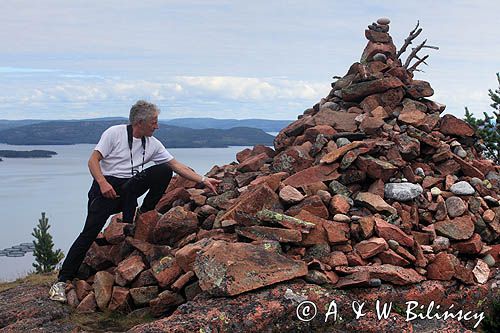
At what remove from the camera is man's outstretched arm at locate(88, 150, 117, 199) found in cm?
767

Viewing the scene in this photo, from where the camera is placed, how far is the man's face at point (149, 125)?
7.87 meters

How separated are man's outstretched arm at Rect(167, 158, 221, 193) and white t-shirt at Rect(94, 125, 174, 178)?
0.39 meters

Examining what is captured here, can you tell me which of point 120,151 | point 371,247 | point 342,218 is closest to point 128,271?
point 120,151

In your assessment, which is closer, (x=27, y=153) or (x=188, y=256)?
(x=188, y=256)

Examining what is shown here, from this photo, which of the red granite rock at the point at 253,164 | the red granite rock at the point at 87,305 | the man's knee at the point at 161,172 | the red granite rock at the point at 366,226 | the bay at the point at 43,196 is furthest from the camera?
the bay at the point at 43,196

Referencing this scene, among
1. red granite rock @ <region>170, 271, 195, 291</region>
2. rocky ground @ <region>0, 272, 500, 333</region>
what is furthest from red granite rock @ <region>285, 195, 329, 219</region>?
red granite rock @ <region>170, 271, 195, 291</region>

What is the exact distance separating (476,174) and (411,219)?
2067 millimetres

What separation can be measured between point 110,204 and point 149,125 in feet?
4.10

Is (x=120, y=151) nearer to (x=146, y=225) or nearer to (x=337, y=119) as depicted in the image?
(x=146, y=225)

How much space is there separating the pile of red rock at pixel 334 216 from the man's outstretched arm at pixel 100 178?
2.91 feet

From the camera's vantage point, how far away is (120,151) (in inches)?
315

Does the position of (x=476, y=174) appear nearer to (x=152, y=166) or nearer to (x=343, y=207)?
(x=343, y=207)

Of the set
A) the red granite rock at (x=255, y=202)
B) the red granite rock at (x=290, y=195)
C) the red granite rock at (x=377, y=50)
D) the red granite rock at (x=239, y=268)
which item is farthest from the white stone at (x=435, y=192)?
the red granite rock at (x=377, y=50)

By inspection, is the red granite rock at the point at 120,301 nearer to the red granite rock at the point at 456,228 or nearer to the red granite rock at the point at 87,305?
the red granite rock at the point at 87,305
